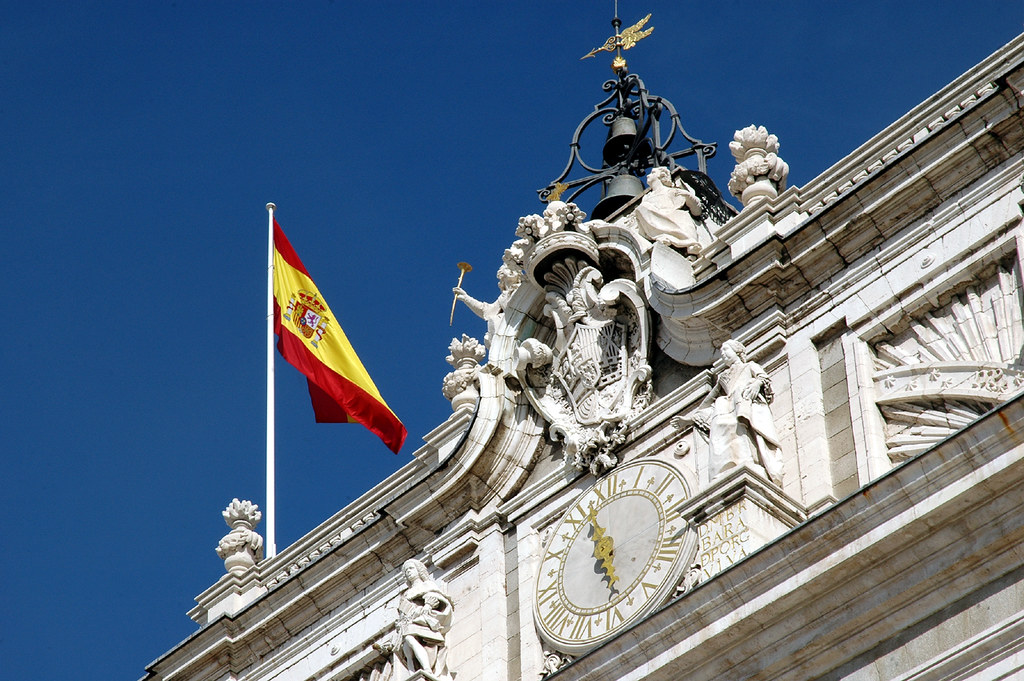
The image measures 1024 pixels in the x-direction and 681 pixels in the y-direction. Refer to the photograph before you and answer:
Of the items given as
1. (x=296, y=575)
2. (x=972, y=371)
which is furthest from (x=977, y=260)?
(x=296, y=575)

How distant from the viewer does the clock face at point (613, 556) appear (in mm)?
19812

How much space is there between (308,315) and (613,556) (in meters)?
9.27

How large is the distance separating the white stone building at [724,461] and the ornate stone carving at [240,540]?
1.17 ft

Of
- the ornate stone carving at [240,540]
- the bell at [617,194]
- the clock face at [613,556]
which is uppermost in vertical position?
the bell at [617,194]

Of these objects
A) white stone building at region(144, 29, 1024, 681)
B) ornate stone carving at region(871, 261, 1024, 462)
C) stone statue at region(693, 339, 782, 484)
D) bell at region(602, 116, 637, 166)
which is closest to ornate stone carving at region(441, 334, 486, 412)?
white stone building at region(144, 29, 1024, 681)

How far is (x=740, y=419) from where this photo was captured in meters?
19.4

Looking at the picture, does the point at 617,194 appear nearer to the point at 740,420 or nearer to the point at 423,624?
the point at 423,624

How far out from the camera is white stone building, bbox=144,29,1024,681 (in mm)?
16781

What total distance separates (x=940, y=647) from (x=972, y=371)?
2973 millimetres

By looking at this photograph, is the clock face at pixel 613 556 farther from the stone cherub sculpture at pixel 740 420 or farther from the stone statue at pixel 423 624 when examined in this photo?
the stone statue at pixel 423 624

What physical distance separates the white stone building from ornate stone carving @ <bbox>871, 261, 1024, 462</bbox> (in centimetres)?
2

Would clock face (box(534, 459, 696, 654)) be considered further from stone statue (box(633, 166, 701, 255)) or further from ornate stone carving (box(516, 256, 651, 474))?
stone statue (box(633, 166, 701, 255))

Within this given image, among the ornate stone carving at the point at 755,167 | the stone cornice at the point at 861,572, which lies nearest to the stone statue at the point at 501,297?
the ornate stone carving at the point at 755,167

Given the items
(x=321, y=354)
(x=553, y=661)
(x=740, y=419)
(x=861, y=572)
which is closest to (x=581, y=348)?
(x=740, y=419)
